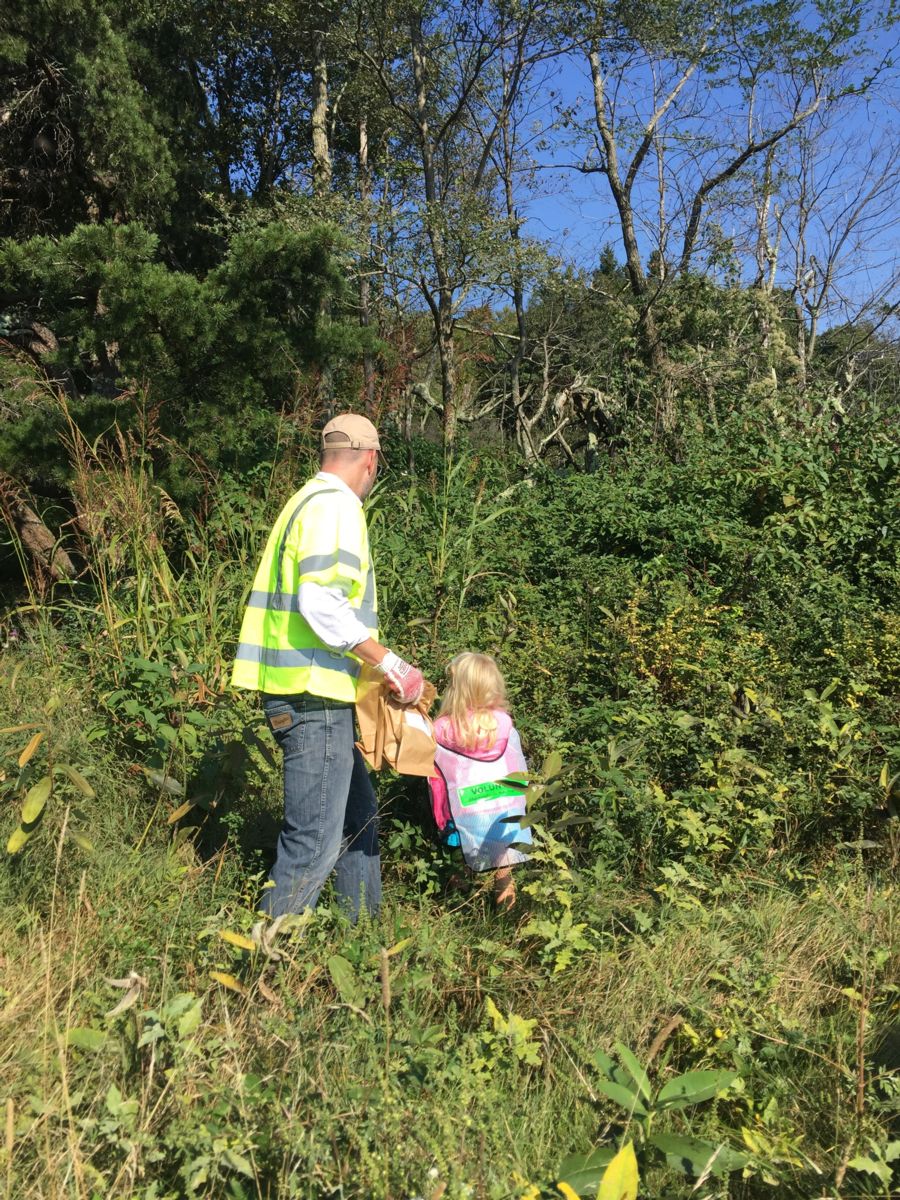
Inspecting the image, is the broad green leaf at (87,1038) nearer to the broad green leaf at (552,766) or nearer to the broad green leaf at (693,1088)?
the broad green leaf at (693,1088)

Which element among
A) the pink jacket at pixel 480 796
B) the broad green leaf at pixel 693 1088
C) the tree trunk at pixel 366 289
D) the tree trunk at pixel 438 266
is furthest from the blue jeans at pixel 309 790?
the tree trunk at pixel 438 266

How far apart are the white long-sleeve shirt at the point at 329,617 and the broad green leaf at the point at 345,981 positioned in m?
0.88

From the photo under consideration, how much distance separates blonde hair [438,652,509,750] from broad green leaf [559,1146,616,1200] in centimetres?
158

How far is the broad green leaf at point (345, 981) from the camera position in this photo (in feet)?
8.00

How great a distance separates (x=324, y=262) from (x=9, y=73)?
15.6 feet

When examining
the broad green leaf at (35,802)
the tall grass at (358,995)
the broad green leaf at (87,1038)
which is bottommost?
the tall grass at (358,995)

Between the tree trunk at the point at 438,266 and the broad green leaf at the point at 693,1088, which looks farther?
the tree trunk at the point at 438,266

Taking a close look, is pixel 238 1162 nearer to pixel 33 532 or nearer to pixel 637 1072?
pixel 637 1072

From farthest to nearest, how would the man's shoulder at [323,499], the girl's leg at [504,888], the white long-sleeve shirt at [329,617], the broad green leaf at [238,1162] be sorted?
the girl's leg at [504,888] → the man's shoulder at [323,499] → the white long-sleeve shirt at [329,617] → the broad green leaf at [238,1162]

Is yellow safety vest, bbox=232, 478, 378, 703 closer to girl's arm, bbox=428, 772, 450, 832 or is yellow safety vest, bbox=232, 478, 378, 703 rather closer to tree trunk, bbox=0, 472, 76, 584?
girl's arm, bbox=428, 772, 450, 832

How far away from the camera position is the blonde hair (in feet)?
11.5

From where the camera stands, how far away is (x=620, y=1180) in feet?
5.91

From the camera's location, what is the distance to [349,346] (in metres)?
7.69

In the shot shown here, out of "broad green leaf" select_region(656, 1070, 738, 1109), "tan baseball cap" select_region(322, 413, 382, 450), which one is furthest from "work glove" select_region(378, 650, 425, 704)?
"broad green leaf" select_region(656, 1070, 738, 1109)
